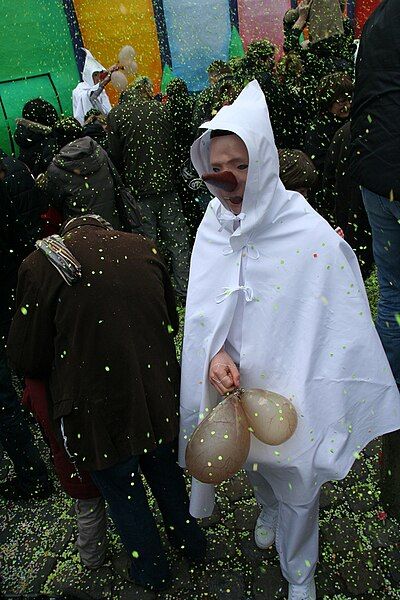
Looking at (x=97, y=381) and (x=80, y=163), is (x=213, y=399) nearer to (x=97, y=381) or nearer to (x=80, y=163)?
(x=97, y=381)

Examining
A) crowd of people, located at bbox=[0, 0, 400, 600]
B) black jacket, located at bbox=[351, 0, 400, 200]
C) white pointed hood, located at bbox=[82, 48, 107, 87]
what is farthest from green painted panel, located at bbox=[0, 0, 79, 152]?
crowd of people, located at bbox=[0, 0, 400, 600]

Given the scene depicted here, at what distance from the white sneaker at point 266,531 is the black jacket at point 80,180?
99.3 inches

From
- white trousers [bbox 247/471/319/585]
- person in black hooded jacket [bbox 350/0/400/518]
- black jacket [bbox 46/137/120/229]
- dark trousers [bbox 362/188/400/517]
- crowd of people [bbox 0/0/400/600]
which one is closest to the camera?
crowd of people [bbox 0/0/400/600]

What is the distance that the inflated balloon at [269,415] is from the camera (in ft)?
6.05

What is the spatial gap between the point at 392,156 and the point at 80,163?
7.47ft

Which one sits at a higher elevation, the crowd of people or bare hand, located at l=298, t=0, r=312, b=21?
bare hand, located at l=298, t=0, r=312, b=21

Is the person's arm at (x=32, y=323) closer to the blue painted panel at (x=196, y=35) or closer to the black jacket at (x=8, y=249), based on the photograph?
the black jacket at (x=8, y=249)

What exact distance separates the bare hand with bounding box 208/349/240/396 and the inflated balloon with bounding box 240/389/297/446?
0.07 m

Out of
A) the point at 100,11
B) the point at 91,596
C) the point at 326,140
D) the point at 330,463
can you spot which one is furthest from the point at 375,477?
the point at 100,11

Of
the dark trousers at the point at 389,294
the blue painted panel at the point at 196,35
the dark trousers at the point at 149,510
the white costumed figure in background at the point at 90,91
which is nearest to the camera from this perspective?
the dark trousers at the point at 149,510

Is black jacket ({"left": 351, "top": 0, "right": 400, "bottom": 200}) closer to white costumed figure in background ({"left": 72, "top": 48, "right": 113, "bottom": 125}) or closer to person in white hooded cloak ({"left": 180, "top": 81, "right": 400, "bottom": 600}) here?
person in white hooded cloak ({"left": 180, "top": 81, "right": 400, "bottom": 600})

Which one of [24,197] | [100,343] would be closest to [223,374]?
[100,343]

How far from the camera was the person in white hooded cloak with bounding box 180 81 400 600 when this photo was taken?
1.97 metres

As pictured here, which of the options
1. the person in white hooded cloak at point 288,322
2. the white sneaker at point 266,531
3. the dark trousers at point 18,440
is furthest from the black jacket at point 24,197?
the white sneaker at point 266,531
